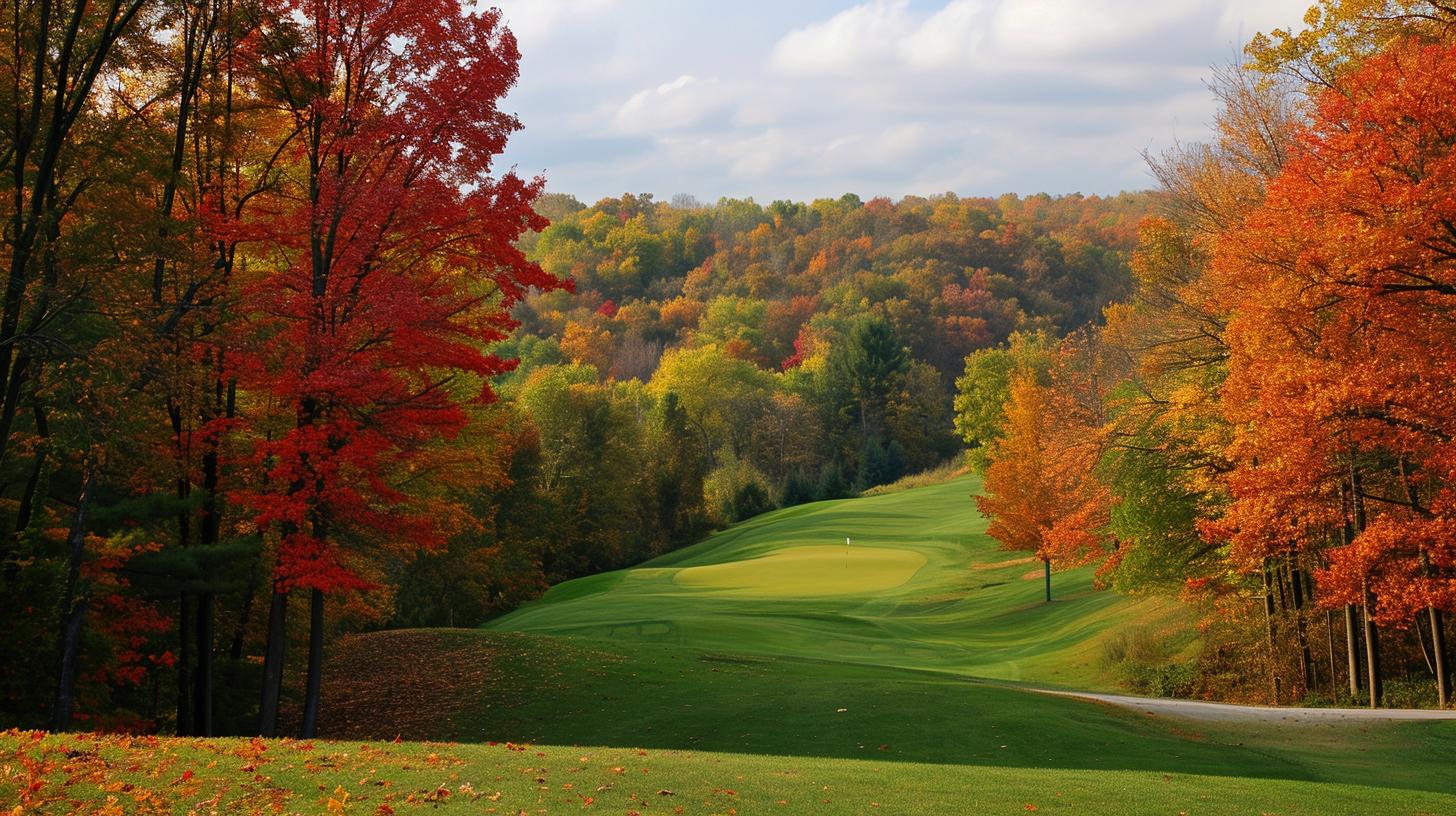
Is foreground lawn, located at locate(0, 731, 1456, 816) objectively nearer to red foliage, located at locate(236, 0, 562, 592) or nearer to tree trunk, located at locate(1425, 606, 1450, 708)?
red foliage, located at locate(236, 0, 562, 592)

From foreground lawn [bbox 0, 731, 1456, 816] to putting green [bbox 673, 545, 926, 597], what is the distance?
32.9m

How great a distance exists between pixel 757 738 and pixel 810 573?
33103 mm

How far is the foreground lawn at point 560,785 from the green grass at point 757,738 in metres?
0.04

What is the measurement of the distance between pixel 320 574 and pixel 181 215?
7.25 metres

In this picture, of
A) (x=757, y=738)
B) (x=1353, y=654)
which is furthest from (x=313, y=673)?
(x=1353, y=654)

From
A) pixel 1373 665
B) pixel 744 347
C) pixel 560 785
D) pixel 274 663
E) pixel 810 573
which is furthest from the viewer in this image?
pixel 744 347

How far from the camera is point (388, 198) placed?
17.5 metres

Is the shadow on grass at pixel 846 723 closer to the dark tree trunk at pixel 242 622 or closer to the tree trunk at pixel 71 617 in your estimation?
the dark tree trunk at pixel 242 622

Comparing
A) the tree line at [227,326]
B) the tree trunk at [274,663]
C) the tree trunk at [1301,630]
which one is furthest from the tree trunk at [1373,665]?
the tree trunk at [274,663]

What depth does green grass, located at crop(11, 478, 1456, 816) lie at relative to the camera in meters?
10.1

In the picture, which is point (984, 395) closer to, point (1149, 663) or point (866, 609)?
point (866, 609)

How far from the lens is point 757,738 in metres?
18.1

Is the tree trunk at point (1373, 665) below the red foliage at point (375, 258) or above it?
below

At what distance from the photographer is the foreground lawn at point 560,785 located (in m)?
8.99
